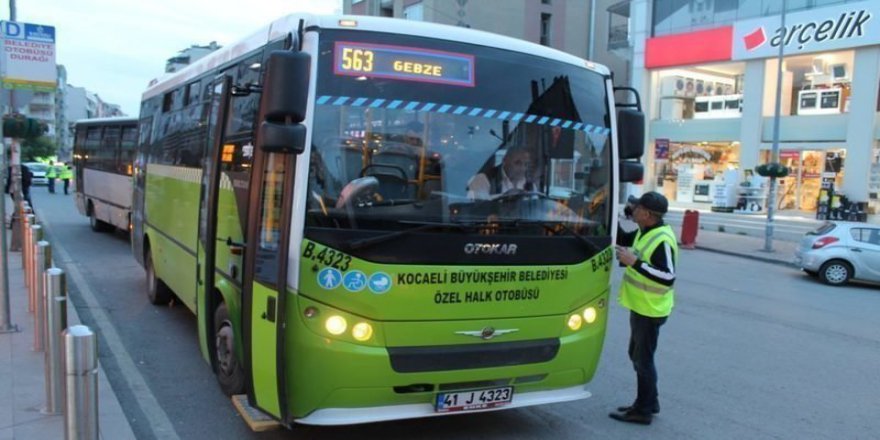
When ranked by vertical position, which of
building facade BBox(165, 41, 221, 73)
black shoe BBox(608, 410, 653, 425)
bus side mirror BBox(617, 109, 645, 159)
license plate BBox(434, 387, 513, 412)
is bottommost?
black shoe BBox(608, 410, 653, 425)

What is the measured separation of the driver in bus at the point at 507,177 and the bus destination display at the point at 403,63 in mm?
565

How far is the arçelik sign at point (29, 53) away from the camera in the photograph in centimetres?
828

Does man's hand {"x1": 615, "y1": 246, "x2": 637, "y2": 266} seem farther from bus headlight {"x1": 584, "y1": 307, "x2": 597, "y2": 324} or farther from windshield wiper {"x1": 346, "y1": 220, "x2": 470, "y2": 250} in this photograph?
windshield wiper {"x1": 346, "y1": 220, "x2": 470, "y2": 250}

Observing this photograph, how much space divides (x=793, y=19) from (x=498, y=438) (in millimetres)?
27104

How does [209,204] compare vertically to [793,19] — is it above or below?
below

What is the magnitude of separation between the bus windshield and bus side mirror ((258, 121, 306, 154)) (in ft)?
0.88

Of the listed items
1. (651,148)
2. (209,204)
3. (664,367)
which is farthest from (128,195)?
(651,148)

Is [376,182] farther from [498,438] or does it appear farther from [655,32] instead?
[655,32]

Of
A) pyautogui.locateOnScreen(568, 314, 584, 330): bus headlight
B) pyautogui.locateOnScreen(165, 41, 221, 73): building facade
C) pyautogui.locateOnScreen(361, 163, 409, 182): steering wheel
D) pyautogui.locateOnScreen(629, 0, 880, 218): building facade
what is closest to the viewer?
pyautogui.locateOnScreen(361, 163, 409, 182): steering wheel

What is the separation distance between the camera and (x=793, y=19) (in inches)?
1037

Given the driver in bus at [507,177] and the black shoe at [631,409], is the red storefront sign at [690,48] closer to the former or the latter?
the black shoe at [631,409]

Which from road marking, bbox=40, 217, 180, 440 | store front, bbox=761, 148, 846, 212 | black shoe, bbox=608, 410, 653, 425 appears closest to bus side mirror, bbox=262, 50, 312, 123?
road marking, bbox=40, 217, 180, 440

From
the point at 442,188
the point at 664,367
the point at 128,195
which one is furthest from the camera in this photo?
the point at 128,195

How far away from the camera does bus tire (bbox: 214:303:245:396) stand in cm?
493
